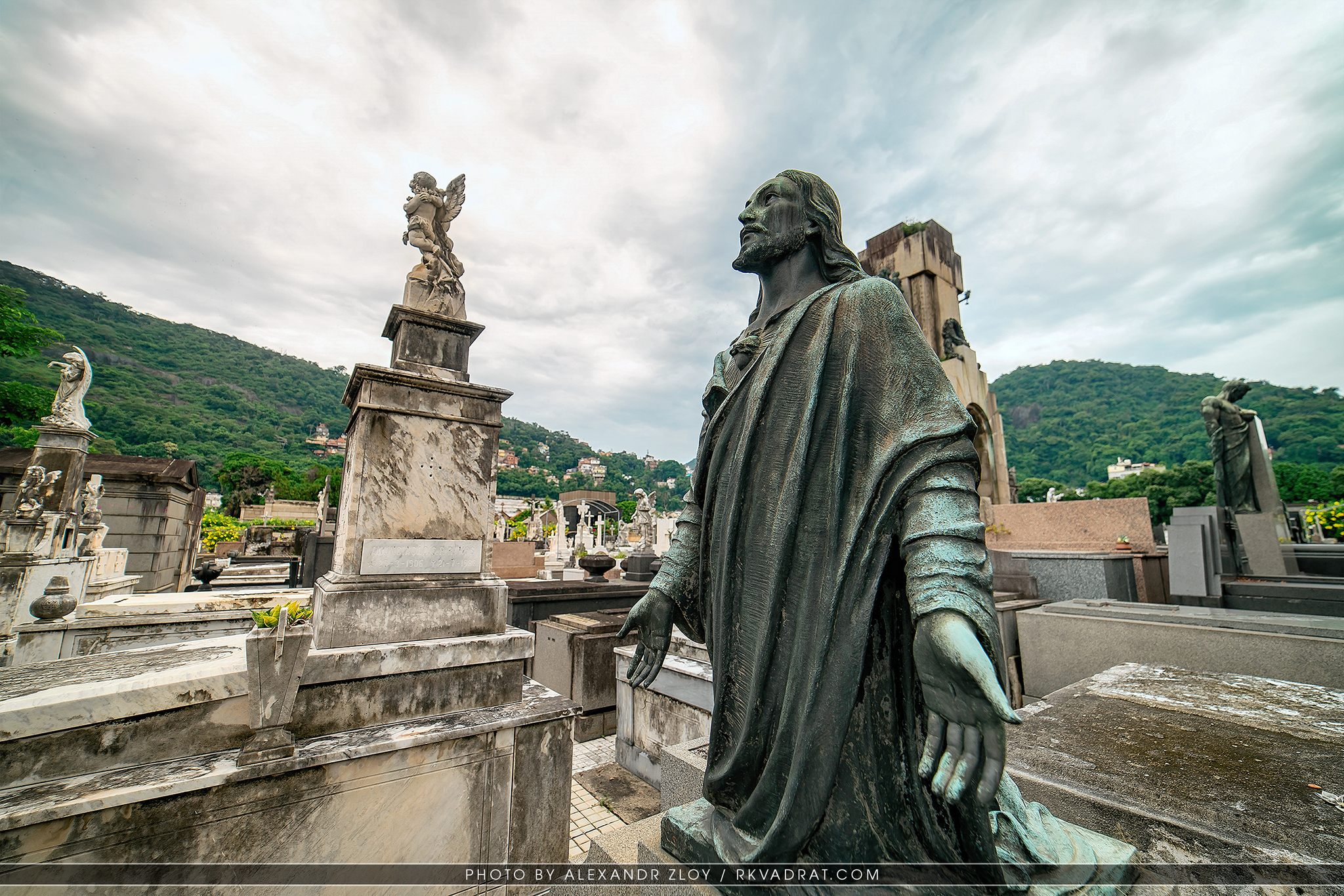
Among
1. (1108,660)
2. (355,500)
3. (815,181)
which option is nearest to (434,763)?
(355,500)

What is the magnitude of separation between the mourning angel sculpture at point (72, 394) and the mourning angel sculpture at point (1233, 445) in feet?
58.5

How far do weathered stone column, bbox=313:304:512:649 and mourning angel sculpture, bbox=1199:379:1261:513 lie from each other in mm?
12675

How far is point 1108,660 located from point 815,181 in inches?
235

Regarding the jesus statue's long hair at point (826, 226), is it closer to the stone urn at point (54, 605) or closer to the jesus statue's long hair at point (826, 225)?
the jesus statue's long hair at point (826, 225)

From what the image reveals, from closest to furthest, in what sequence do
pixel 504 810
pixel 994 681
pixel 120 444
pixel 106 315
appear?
pixel 994 681 → pixel 504 810 → pixel 120 444 → pixel 106 315

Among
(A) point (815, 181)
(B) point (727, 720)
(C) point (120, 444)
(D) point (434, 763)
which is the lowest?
(D) point (434, 763)

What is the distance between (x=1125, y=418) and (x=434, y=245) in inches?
4200

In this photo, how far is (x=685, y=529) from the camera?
71.6 inches

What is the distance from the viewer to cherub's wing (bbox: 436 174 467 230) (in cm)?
438

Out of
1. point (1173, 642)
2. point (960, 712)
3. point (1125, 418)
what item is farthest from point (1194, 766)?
point (1125, 418)

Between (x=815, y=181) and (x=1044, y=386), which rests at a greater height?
(x=1044, y=386)

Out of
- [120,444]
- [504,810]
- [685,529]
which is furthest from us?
[120,444]

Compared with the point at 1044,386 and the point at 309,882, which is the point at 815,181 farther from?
the point at 1044,386

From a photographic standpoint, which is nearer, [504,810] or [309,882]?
[309,882]
